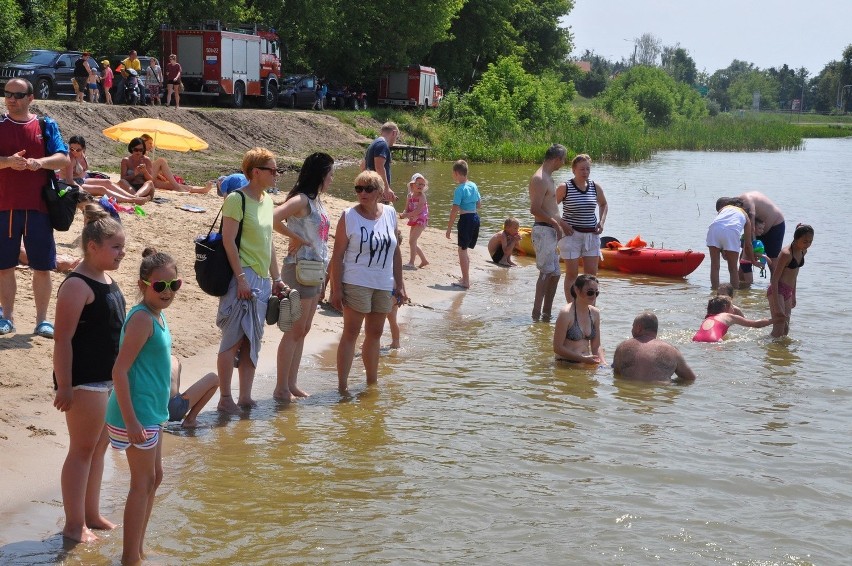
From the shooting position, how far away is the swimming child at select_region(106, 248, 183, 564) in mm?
4535

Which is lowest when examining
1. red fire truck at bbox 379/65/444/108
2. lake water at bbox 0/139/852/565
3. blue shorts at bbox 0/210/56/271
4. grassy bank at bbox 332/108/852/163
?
lake water at bbox 0/139/852/565

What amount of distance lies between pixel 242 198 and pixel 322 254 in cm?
102

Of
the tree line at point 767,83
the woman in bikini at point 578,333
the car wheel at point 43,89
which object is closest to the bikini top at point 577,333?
the woman in bikini at point 578,333

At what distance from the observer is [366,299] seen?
766cm

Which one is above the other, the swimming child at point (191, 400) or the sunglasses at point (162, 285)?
the sunglasses at point (162, 285)

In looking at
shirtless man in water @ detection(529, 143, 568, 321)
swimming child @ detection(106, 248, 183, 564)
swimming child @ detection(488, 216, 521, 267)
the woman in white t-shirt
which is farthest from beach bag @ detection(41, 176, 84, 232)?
swimming child @ detection(488, 216, 521, 267)

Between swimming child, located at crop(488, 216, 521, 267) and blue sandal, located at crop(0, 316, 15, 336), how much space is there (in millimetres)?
9354

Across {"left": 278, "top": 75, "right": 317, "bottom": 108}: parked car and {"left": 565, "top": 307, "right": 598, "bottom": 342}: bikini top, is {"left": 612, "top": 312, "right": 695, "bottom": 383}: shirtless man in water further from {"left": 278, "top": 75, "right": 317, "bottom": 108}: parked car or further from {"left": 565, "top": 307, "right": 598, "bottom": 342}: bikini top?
{"left": 278, "top": 75, "right": 317, "bottom": 108}: parked car

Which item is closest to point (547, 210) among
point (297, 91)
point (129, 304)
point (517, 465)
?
point (129, 304)

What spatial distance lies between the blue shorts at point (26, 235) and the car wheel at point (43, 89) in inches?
916

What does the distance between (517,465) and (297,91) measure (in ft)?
125

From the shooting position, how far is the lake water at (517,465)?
18.2 feet

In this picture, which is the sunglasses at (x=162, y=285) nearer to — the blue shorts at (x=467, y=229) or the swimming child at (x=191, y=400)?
the swimming child at (x=191, y=400)

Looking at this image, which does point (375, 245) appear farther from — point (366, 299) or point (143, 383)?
point (143, 383)
